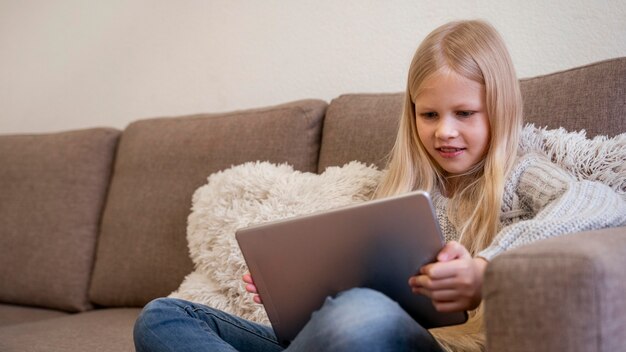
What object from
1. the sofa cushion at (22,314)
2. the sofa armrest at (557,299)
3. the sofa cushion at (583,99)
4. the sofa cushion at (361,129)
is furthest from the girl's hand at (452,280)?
the sofa cushion at (22,314)

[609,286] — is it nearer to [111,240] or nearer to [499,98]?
[499,98]

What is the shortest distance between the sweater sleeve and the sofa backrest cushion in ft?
0.52

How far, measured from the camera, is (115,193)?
5.99 ft

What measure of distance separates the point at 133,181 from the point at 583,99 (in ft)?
3.81

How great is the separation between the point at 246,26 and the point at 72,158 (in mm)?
648

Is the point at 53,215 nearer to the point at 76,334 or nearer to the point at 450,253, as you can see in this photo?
the point at 76,334

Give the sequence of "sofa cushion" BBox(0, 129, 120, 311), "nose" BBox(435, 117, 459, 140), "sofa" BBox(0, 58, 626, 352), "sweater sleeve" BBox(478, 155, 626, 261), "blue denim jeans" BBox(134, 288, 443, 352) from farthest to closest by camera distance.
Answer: "sofa cushion" BBox(0, 129, 120, 311) < "sofa" BBox(0, 58, 626, 352) < "nose" BBox(435, 117, 459, 140) < "sweater sleeve" BBox(478, 155, 626, 261) < "blue denim jeans" BBox(134, 288, 443, 352)

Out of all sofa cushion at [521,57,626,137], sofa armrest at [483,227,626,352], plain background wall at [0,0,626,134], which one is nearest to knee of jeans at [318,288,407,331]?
sofa armrest at [483,227,626,352]

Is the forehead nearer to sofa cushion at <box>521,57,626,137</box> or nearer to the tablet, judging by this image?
sofa cushion at <box>521,57,626,137</box>

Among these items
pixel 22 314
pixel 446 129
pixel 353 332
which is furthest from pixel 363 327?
pixel 22 314

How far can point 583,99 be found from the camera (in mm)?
1173

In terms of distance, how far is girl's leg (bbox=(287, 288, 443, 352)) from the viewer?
74cm

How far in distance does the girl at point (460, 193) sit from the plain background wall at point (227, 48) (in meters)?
0.38

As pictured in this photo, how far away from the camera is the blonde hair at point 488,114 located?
1.08m
